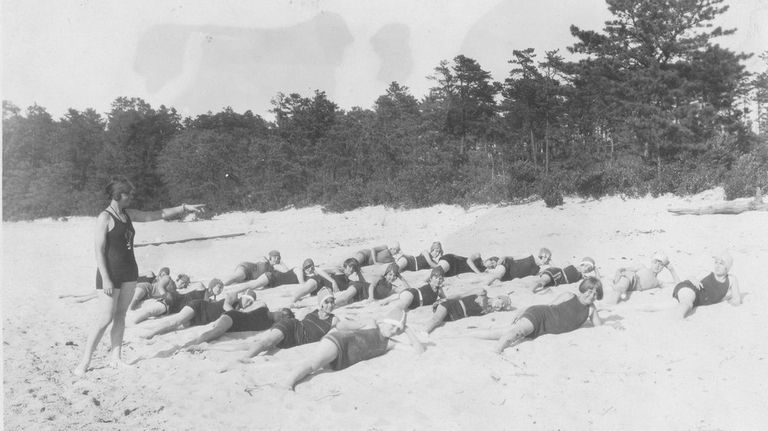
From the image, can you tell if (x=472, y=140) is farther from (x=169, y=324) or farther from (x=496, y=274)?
(x=169, y=324)

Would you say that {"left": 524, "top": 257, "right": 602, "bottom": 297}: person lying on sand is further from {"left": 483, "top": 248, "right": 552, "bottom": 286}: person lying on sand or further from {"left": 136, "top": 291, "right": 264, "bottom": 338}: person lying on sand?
{"left": 136, "top": 291, "right": 264, "bottom": 338}: person lying on sand

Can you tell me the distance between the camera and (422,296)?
694 centimetres

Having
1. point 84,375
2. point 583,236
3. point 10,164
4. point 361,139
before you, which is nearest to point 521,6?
point 583,236

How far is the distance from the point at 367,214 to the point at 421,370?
44.3 ft

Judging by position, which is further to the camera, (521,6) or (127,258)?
(521,6)

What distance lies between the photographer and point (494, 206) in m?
16.1

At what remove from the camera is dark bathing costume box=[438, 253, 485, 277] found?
9125mm

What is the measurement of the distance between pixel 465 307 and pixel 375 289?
4.91ft

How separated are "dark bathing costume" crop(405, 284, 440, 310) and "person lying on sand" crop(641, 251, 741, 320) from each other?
2585 millimetres

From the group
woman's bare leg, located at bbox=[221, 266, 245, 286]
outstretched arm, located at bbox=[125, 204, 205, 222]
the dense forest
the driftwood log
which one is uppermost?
the dense forest

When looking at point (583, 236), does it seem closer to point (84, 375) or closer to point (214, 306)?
point (214, 306)

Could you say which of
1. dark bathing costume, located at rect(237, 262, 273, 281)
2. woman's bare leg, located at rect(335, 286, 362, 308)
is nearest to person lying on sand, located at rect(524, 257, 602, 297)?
woman's bare leg, located at rect(335, 286, 362, 308)

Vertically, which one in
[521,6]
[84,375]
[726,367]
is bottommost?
[726,367]

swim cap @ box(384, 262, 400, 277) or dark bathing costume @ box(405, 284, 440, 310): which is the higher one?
swim cap @ box(384, 262, 400, 277)
